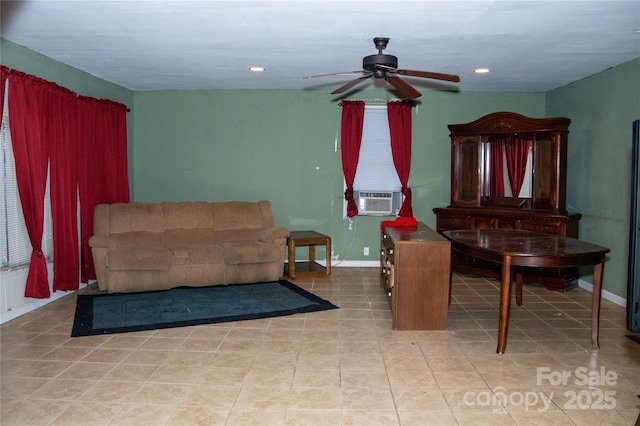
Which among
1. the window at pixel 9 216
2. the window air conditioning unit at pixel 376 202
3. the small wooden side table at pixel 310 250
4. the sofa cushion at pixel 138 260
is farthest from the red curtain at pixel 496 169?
the window at pixel 9 216

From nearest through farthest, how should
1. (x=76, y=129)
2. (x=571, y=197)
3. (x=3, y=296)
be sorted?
1. (x=3, y=296)
2. (x=76, y=129)
3. (x=571, y=197)

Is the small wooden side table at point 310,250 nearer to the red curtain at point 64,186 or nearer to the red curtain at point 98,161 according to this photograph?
the red curtain at point 98,161

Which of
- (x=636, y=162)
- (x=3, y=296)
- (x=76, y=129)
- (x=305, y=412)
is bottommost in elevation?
(x=305, y=412)

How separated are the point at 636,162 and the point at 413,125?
12.2 feet

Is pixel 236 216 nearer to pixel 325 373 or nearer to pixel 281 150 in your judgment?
pixel 281 150

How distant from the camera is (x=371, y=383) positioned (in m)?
3.03

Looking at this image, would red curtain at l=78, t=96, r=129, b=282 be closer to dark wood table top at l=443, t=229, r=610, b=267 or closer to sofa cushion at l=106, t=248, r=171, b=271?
sofa cushion at l=106, t=248, r=171, b=271

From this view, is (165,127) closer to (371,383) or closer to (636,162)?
(371,383)

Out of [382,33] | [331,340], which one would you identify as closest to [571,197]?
[382,33]

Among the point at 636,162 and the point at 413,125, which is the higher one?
the point at 413,125

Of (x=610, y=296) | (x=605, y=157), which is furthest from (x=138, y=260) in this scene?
(x=605, y=157)

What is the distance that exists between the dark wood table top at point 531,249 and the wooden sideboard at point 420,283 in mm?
212

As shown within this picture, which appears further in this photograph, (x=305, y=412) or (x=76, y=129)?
(x=76, y=129)

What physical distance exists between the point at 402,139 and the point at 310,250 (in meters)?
1.87
